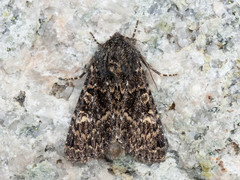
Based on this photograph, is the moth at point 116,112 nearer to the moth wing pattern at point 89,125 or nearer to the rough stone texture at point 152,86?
the moth wing pattern at point 89,125

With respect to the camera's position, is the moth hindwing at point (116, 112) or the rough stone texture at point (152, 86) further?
the moth hindwing at point (116, 112)

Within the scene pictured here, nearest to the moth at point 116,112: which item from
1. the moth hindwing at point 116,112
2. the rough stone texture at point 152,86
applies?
the moth hindwing at point 116,112

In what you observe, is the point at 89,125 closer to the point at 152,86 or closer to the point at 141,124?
the point at 141,124

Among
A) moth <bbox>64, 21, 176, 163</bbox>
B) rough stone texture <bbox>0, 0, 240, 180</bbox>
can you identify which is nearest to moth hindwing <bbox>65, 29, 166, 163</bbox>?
moth <bbox>64, 21, 176, 163</bbox>

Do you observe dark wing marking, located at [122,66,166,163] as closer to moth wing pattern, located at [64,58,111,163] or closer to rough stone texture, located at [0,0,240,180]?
rough stone texture, located at [0,0,240,180]

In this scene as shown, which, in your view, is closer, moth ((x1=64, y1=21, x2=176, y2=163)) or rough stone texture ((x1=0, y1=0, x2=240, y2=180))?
rough stone texture ((x1=0, y1=0, x2=240, y2=180))

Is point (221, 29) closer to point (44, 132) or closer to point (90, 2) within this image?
point (90, 2)
